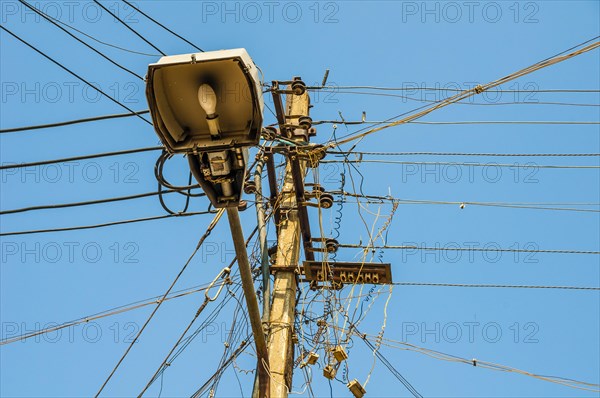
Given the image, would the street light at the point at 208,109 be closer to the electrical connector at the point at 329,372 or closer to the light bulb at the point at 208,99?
the light bulb at the point at 208,99

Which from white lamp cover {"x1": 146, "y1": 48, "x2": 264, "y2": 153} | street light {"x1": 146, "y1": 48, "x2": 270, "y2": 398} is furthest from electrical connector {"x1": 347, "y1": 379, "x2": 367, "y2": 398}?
white lamp cover {"x1": 146, "y1": 48, "x2": 264, "y2": 153}

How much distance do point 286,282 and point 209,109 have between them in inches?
131

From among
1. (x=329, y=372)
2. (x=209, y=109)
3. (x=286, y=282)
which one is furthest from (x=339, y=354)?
(x=209, y=109)

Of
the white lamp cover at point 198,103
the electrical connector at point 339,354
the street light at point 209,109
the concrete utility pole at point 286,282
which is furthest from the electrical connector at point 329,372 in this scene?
the white lamp cover at point 198,103

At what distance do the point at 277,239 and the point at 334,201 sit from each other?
83cm

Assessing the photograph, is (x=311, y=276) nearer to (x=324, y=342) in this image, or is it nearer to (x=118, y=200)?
(x=324, y=342)

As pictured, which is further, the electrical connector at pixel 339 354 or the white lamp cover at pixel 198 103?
the electrical connector at pixel 339 354

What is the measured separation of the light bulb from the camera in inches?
158

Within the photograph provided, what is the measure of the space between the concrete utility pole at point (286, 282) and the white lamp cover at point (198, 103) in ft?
8.73

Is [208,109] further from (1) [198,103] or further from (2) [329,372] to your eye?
(2) [329,372]

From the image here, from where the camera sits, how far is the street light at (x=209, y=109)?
396 centimetres

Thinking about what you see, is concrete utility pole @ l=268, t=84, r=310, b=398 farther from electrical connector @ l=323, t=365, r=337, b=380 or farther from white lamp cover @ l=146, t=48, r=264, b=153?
white lamp cover @ l=146, t=48, r=264, b=153

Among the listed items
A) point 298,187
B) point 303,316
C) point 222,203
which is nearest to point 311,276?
point 303,316

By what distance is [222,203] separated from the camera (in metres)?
4.30
